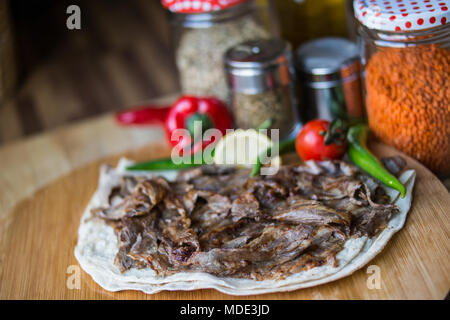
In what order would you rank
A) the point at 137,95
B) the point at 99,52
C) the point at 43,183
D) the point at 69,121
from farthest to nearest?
the point at 99,52
the point at 137,95
the point at 69,121
the point at 43,183

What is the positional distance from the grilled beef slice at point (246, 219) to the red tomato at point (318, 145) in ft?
0.43

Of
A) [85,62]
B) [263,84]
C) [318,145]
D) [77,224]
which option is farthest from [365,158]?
[85,62]

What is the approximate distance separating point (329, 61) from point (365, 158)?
0.72 meters

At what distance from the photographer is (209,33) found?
346 cm

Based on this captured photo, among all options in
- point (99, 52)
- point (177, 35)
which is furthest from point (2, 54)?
point (99, 52)

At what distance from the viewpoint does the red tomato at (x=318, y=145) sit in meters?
2.86

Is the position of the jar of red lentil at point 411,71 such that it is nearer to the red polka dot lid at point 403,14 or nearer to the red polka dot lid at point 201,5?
the red polka dot lid at point 403,14

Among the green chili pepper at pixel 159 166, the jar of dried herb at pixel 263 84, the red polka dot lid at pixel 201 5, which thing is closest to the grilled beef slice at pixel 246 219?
the green chili pepper at pixel 159 166

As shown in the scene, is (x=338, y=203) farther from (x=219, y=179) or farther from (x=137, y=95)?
(x=137, y=95)

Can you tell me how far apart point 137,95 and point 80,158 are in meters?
1.47

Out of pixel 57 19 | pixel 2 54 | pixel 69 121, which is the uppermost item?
pixel 2 54

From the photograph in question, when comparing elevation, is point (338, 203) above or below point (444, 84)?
below

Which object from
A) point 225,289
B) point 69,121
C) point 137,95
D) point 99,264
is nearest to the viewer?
point 225,289

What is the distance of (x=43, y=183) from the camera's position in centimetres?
347
